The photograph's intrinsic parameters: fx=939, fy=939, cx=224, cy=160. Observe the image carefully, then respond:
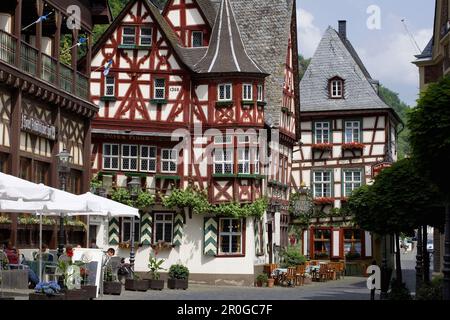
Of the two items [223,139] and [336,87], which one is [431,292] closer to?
[223,139]

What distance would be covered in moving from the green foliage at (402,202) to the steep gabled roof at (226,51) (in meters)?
15.9

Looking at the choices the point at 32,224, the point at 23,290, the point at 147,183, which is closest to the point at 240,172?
the point at 147,183

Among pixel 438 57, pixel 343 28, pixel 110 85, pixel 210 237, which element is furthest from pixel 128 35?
pixel 343 28

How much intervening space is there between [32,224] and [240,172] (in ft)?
44.1

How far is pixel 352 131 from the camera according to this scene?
5466cm

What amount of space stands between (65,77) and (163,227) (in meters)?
11.0

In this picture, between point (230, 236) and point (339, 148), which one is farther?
point (339, 148)

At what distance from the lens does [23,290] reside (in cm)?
2230

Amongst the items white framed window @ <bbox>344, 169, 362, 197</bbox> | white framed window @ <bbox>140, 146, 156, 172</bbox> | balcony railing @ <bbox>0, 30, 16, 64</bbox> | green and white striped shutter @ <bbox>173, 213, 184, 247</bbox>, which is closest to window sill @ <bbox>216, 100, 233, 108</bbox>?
white framed window @ <bbox>140, 146, 156, 172</bbox>

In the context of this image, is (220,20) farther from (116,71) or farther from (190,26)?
(116,71)

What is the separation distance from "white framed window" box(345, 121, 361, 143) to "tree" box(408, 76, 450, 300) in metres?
35.3

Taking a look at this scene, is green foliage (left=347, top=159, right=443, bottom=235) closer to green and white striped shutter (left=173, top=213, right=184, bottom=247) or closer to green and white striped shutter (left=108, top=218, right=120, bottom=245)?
green and white striped shutter (left=173, top=213, right=184, bottom=247)

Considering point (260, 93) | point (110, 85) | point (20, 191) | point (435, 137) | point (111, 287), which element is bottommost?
point (111, 287)

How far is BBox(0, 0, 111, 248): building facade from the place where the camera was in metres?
27.8
